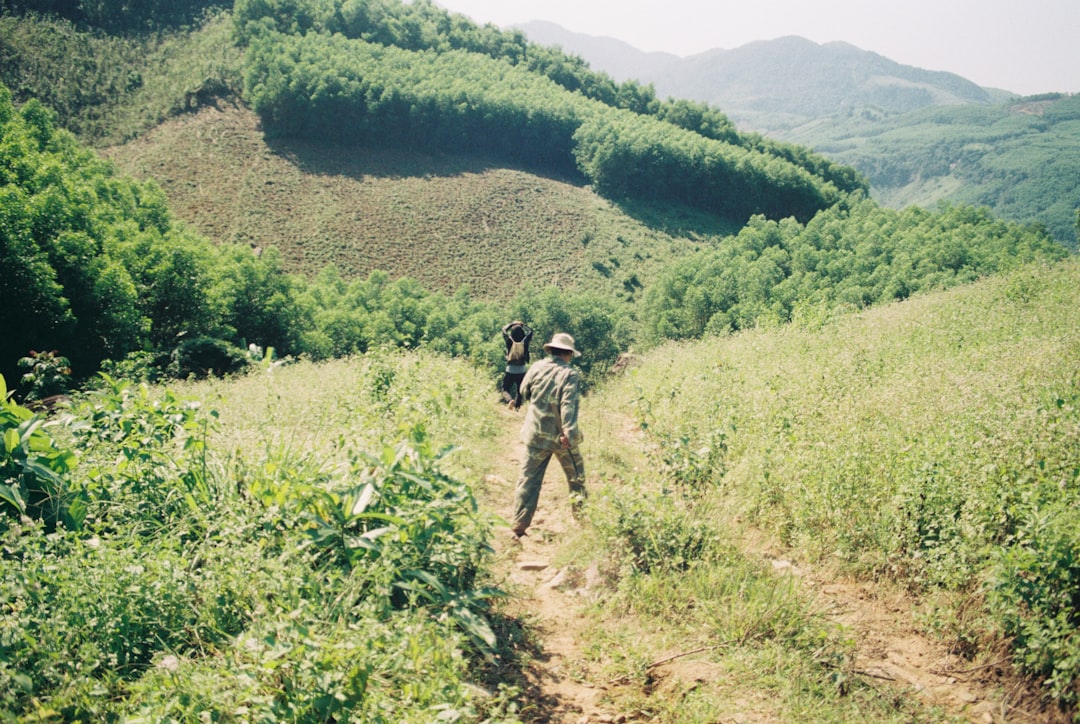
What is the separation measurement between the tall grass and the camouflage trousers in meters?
1.06

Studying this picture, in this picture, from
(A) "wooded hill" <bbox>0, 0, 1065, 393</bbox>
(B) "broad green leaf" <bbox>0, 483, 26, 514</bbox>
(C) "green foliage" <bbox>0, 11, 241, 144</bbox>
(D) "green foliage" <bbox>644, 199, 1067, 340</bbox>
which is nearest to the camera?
(B) "broad green leaf" <bbox>0, 483, 26, 514</bbox>

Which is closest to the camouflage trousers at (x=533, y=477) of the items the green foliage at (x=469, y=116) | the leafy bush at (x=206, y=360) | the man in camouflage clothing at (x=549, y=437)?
the man in camouflage clothing at (x=549, y=437)

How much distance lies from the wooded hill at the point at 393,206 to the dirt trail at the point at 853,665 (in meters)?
11.1

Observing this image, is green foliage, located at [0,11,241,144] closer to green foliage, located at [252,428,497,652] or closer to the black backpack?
the black backpack

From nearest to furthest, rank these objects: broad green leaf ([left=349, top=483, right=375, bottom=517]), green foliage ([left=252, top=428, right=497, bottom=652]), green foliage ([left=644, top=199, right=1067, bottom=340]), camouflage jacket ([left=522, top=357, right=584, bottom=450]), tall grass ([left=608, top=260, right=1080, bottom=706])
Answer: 1. green foliage ([left=252, top=428, right=497, bottom=652])
2. broad green leaf ([left=349, top=483, right=375, bottom=517])
3. tall grass ([left=608, top=260, right=1080, bottom=706])
4. camouflage jacket ([left=522, top=357, right=584, bottom=450])
5. green foliage ([left=644, top=199, right=1067, bottom=340])

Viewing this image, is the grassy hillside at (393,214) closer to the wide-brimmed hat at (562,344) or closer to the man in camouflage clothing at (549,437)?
the wide-brimmed hat at (562,344)

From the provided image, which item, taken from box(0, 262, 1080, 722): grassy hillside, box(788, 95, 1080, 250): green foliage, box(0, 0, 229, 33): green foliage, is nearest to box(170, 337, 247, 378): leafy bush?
box(0, 262, 1080, 722): grassy hillside

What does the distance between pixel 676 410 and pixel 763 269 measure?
2298 cm

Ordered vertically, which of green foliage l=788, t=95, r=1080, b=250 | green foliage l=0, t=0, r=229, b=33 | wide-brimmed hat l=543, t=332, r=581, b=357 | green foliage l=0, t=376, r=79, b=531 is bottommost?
green foliage l=0, t=376, r=79, b=531

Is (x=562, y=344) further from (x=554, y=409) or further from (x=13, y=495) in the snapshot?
(x=13, y=495)

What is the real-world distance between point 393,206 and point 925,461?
131ft

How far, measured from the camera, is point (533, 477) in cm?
601

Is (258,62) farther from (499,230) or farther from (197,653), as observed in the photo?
(197,653)

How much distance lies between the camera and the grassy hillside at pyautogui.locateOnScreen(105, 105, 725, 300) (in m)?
35.8
